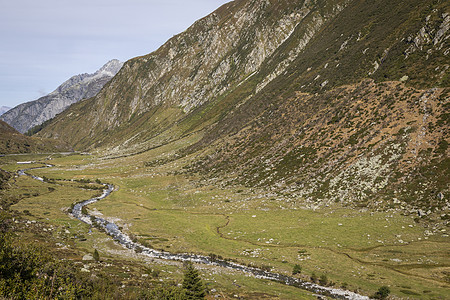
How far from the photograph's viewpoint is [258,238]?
58438 millimetres

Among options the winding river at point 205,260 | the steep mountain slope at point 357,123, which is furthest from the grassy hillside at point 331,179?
the winding river at point 205,260

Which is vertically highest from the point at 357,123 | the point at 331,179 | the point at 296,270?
the point at 357,123

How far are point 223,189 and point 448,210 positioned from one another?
61.1 m

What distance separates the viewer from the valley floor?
39438mm

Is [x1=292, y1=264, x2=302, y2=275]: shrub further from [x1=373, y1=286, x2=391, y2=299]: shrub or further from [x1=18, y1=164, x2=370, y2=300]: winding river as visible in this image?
[x1=373, y1=286, x2=391, y2=299]: shrub

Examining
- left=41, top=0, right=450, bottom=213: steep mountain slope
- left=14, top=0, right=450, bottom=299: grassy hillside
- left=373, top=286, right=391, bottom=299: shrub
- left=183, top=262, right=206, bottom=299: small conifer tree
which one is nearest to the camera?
left=183, top=262, right=206, bottom=299: small conifer tree

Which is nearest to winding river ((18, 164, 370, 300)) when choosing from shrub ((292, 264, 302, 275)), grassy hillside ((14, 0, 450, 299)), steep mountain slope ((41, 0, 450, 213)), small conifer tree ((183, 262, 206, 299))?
shrub ((292, 264, 302, 275))

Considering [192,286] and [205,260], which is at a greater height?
[192,286]

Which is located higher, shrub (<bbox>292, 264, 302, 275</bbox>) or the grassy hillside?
the grassy hillside

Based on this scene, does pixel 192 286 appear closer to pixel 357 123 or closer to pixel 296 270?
pixel 296 270

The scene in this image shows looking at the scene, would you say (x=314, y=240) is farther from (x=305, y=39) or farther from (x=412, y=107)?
(x=305, y=39)

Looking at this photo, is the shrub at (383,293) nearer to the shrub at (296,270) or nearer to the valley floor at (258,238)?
the valley floor at (258,238)

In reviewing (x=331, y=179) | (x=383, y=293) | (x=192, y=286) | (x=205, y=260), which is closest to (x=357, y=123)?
(x=331, y=179)

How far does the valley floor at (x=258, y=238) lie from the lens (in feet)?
129
